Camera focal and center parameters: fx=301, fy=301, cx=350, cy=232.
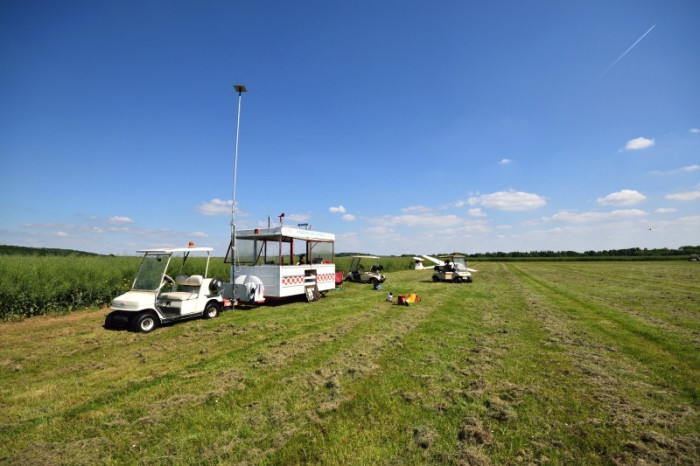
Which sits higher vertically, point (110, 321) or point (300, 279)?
point (300, 279)

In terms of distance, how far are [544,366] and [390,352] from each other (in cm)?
291

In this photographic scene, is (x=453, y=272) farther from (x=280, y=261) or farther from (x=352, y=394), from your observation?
(x=352, y=394)

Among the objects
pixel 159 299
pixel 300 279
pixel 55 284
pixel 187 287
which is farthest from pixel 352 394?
pixel 55 284

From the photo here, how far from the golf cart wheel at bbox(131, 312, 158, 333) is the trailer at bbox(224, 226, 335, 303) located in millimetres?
3237

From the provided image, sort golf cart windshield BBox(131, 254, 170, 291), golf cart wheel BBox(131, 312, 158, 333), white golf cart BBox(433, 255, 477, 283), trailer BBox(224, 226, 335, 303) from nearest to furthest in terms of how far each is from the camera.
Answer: golf cart wheel BBox(131, 312, 158, 333) → golf cart windshield BBox(131, 254, 170, 291) → trailer BBox(224, 226, 335, 303) → white golf cart BBox(433, 255, 477, 283)

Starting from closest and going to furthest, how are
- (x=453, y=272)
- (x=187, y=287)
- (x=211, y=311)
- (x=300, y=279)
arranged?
(x=187, y=287) < (x=211, y=311) < (x=300, y=279) < (x=453, y=272)

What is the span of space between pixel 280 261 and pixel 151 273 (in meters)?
4.40

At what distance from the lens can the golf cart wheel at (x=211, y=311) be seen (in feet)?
33.2

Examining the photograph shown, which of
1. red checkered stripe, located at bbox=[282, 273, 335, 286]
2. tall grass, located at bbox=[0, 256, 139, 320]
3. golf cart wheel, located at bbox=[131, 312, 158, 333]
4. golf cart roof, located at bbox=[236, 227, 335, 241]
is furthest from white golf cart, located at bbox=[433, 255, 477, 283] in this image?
tall grass, located at bbox=[0, 256, 139, 320]

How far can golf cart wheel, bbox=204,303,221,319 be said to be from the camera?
10.1 meters

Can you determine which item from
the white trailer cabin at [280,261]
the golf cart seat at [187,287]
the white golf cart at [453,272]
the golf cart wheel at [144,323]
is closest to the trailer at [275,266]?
the white trailer cabin at [280,261]

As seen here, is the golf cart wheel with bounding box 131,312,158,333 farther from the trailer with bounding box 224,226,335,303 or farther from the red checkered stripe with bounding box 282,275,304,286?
the red checkered stripe with bounding box 282,275,304,286

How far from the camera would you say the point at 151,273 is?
30.1ft

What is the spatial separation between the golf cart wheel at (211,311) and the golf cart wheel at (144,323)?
169 centimetres
